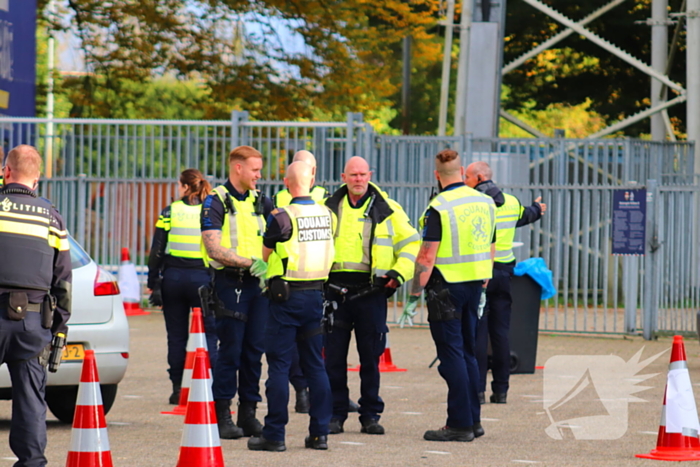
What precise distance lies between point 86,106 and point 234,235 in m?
21.5

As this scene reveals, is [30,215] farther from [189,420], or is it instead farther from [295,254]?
[295,254]

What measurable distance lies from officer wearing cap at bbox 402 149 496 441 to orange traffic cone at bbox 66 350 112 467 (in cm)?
254

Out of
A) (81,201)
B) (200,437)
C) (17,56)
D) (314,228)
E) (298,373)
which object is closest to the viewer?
(200,437)

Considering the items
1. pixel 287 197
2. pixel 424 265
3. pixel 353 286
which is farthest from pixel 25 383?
pixel 287 197

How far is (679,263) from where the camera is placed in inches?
604

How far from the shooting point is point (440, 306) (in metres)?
8.09

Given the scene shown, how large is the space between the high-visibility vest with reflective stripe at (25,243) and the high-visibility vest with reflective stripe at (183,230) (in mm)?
3441

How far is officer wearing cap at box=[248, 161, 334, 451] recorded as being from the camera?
7.58 m

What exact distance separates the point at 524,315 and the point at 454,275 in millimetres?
3683

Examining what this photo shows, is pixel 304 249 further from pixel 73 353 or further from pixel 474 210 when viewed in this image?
pixel 73 353

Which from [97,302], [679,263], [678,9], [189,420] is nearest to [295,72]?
[678,9]

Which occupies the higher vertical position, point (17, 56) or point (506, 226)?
point (17, 56)

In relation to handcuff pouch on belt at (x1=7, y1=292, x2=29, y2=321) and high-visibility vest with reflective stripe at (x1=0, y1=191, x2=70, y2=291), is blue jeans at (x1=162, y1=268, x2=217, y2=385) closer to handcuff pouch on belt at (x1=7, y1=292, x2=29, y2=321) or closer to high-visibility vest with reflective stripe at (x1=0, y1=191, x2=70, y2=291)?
high-visibility vest with reflective stripe at (x1=0, y1=191, x2=70, y2=291)

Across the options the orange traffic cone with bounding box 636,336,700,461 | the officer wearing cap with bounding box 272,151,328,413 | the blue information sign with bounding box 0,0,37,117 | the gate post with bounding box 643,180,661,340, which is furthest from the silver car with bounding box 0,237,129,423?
the gate post with bounding box 643,180,661,340
